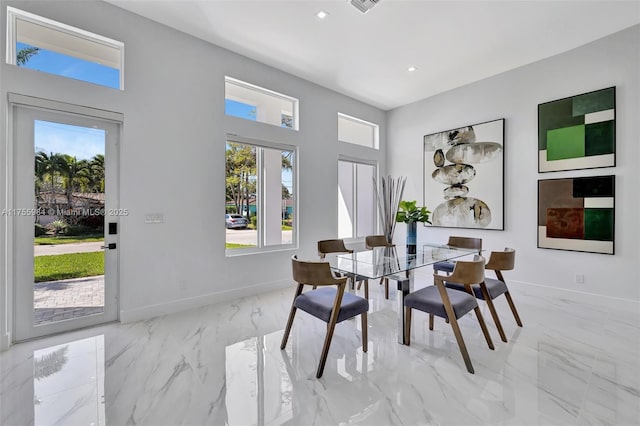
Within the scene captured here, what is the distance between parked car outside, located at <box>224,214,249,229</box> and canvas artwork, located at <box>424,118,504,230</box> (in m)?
3.24

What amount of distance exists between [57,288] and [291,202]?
278cm

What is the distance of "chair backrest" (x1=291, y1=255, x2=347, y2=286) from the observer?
2049 millimetres

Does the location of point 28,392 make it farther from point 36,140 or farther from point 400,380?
point 400,380

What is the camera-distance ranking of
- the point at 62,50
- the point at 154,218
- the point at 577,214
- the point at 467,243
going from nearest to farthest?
the point at 62,50 < the point at 154,218 < the point at 577,214 < the point at 467,243

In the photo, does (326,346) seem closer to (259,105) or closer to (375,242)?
(375,242)

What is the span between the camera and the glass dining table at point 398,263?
235cm

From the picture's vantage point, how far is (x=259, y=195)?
402 cm

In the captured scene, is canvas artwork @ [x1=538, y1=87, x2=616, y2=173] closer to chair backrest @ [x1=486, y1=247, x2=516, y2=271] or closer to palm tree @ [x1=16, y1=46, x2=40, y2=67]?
chair backrest @ [x1=486, y1=247, x2=516, y2=271]

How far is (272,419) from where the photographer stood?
1.59 m

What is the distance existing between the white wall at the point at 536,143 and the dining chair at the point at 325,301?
10.2 ft

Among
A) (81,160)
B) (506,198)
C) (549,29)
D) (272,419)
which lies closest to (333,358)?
(272,419)

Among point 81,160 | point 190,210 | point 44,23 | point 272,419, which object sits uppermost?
point 44,23

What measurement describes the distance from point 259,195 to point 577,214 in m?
4.17

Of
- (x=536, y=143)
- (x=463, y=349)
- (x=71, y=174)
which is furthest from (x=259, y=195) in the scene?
(x=536, y=143)
